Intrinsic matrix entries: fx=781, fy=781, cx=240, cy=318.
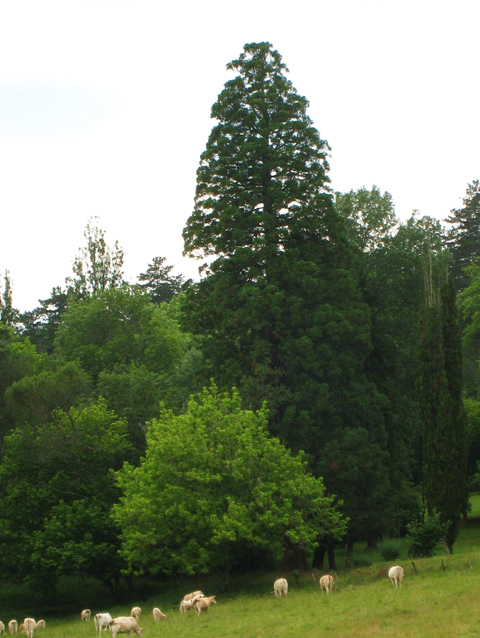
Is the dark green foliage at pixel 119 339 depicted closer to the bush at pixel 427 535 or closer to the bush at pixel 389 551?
the bush at pixel 389 551

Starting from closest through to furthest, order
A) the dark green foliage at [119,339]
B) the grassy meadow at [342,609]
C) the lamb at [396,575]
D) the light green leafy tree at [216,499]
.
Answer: the grassy meadow at [342,609]
the lamb at [396,575]
the light green leafy tree at [216,499]
the dark green foliage at [119,339]

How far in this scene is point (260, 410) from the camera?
120ft

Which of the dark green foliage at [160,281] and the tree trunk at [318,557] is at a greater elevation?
the dark green foliage at [160,281]

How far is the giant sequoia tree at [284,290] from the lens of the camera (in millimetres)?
39719

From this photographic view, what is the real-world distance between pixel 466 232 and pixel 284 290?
64.3m

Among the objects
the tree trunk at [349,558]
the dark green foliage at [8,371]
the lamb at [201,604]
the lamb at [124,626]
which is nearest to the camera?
the lamb at [124,626]

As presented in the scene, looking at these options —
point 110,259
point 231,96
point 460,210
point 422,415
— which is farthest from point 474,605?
point 460,210

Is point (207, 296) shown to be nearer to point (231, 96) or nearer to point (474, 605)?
point (231, 96)

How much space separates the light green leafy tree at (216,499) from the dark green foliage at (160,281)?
8464cm

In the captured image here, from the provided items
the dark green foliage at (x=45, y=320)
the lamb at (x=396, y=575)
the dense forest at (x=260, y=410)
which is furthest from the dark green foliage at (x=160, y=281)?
the lamb at (x=396, y=575)

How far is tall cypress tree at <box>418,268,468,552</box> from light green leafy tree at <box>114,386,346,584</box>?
5751 millimetres

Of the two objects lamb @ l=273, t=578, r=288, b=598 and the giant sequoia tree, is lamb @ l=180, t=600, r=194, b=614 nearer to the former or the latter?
lamb @ l=273, t=578, r=288, b=598

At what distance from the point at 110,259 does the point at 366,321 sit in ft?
148

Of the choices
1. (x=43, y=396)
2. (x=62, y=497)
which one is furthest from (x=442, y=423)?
(x=43, y=396)
